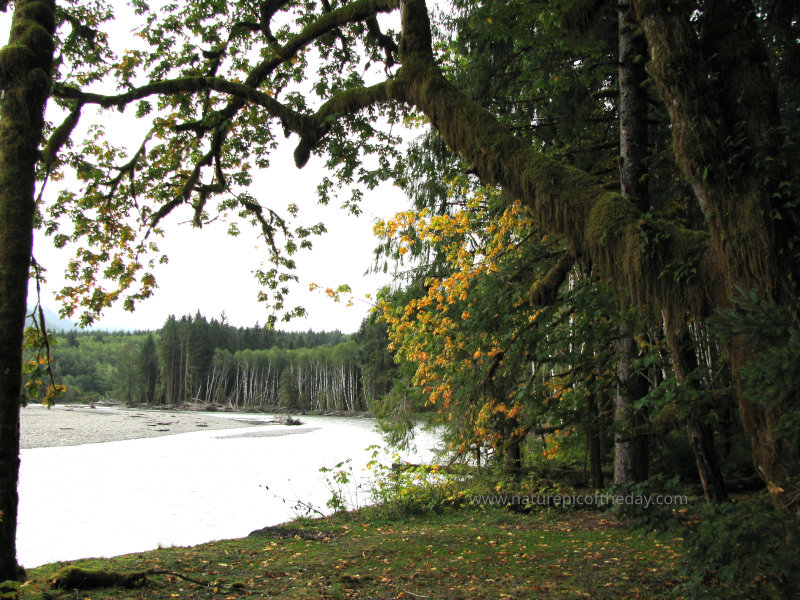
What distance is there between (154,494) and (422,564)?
1037 centimetres

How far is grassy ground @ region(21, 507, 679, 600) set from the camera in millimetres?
4191

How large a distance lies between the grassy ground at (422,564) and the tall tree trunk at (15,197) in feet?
2.94

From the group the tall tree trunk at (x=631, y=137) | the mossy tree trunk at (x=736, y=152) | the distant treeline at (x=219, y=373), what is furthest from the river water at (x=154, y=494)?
the distant treeline at (x=219, y=373)

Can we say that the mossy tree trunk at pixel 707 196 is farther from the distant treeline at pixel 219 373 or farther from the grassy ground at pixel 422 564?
the distant treeline at pixel 219 373

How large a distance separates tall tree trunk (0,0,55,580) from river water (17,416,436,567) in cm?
465

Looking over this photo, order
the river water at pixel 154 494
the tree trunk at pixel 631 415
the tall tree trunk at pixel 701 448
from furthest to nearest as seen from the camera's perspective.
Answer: the river water at pixel 154 494, the tree trunk at pixel 631 415, the tall tree trunk at pixel 701 448

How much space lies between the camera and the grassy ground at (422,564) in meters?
4.19

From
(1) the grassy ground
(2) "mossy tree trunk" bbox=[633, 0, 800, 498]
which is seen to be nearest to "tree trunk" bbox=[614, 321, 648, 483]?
(1) the grassy ground

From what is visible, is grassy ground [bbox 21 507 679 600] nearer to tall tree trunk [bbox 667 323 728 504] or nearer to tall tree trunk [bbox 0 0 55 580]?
tall tree trunk [bbox 667 323 728 504]

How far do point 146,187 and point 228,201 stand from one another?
4.51 feet

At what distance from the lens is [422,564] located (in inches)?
212

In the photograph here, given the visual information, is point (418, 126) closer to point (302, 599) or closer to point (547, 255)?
point (547, 255)

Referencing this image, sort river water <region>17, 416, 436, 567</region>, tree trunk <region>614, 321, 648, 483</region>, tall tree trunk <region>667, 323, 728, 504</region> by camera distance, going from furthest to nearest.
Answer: river water <region>17, 416, 436, 567</region> < tree trunk <region>614, 321, 648, 483</region> < tall tree trunk <region>667, 323, 728, 504</region>

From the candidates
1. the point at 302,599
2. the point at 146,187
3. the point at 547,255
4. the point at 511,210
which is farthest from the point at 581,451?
the point at 146,187
